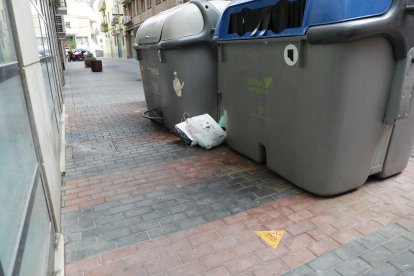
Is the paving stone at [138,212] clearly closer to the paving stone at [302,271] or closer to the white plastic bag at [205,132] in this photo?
the paving stone at [302,271]

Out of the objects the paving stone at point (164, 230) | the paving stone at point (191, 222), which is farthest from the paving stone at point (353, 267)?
the paving stone at point (164, 230)

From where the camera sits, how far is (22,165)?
1857 millimetres

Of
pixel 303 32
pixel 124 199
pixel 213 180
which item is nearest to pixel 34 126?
pixel 124 199

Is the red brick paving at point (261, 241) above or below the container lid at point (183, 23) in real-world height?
below

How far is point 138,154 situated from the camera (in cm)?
470

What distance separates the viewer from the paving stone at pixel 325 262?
226cm

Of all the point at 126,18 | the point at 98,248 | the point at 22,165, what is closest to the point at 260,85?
the point at 98,248

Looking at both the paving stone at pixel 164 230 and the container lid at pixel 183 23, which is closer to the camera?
the paving stone at pixel 164 230

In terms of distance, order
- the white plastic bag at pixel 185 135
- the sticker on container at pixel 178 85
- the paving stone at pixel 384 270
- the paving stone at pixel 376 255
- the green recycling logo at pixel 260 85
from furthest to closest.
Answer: the sticker on container at pixel 178 85
the white plastic bag at pixel 185 135
the green recycling logo at pixel 260 85
the paving stone at pixel 376 255
the paving stone at pixel 384 270

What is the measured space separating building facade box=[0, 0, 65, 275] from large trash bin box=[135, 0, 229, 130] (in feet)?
8.02

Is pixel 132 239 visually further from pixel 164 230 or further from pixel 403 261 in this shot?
pixel 403 261

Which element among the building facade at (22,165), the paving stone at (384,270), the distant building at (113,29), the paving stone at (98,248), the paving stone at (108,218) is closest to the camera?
the building facade at (22,165)

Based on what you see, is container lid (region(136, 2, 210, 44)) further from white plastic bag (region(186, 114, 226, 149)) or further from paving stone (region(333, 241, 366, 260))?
paving stone (region(333, 241, 366, 260))

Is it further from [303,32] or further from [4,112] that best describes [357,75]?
[4,112]
